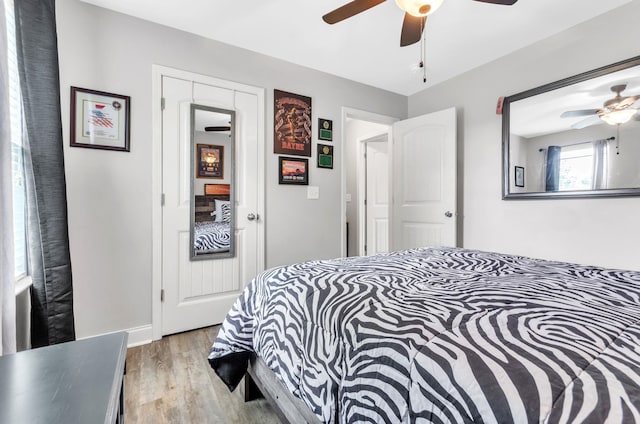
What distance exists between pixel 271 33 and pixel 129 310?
242cm

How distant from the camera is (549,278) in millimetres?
1175

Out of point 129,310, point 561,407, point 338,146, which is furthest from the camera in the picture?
point 338,146

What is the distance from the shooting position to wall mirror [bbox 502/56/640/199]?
2064mm

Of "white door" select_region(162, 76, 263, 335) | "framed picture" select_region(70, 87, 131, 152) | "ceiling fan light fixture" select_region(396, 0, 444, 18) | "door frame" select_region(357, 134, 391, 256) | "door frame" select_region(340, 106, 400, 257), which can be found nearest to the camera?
"ceiling fan light fixture" select_region(396, 0, 444, 18)

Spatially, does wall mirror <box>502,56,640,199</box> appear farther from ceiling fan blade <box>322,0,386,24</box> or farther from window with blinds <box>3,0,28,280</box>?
window with blinds <box>3,0,28,280</box>

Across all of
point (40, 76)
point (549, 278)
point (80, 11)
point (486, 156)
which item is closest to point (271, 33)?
point (80, 11)

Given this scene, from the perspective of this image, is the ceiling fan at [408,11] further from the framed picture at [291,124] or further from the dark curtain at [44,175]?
the dark curtain at [44,175]

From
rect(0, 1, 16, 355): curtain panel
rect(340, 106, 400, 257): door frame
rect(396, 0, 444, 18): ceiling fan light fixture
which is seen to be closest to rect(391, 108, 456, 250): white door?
rect(340, 106, 400, 257): door frame

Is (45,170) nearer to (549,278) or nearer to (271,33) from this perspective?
(271,33)

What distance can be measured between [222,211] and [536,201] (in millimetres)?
2705

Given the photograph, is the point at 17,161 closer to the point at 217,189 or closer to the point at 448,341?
the point at 217,189

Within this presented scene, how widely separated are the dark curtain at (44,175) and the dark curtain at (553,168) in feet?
11.0

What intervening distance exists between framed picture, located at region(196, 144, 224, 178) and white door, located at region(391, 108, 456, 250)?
2.10 metres

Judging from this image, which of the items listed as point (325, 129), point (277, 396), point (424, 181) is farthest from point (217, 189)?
point (424, 181)
